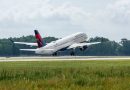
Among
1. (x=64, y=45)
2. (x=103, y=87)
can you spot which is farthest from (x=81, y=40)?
(x=103, y=87)

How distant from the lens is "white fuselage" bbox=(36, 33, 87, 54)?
133 meters

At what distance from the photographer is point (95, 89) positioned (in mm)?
30797

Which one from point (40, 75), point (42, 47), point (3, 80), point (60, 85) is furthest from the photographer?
point (42, 47)

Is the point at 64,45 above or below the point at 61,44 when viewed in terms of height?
below

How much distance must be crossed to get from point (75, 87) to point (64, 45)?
10424cm

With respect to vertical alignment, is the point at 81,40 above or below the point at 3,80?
above

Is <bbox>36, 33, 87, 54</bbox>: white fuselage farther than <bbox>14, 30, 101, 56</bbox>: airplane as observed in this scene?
No

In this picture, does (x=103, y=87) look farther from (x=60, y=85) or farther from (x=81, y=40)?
(x=81, y=40)

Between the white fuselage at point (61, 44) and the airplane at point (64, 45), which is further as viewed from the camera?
the airplane at point (64, 45)

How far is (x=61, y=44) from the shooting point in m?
136

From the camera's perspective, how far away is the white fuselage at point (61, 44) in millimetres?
132625

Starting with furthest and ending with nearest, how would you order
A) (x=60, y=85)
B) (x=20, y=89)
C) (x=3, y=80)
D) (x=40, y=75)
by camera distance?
(x=40, y=75) → (x=3, y=80) → (x=60, y=85) → (x=20, y=89)

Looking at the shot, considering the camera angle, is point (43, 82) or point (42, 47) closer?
point (43, 82)

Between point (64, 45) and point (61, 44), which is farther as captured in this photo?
point (64, 45)
